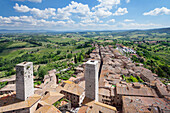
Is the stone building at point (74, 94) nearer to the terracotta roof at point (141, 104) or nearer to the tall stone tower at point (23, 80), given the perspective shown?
the tall stone tower at point (23, 80)

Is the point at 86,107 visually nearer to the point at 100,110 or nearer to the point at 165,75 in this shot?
the point at 100,110

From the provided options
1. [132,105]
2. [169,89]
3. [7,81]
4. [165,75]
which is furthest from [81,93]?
[165,75]

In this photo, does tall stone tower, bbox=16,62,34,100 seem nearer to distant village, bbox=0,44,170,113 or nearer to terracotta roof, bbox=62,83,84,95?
distant village, bbox=0,44,170,113

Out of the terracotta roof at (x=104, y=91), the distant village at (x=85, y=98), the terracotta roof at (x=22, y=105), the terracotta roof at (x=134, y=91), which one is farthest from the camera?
the terracotta roof at (x=104, y=91)

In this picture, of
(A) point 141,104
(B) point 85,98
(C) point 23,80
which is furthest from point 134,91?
(C) point 23,80

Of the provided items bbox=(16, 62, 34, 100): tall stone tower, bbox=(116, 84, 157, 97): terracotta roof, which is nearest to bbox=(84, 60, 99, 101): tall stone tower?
bbox=(116, 84, 157, 97): terracotta roof

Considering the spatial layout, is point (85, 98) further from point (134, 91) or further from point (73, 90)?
point (134, 91)

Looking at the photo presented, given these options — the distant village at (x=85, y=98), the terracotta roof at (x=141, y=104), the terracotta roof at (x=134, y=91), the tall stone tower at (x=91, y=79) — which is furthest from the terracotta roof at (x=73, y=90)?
the terracotta roof at (x=141, y=104)

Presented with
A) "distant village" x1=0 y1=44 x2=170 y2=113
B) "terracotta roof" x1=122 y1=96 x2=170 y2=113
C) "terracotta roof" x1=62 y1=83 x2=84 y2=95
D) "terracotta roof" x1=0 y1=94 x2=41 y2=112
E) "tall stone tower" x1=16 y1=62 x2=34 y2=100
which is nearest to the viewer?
"terracotta roof" x1=0 y1=94 x2=41 y2=112
